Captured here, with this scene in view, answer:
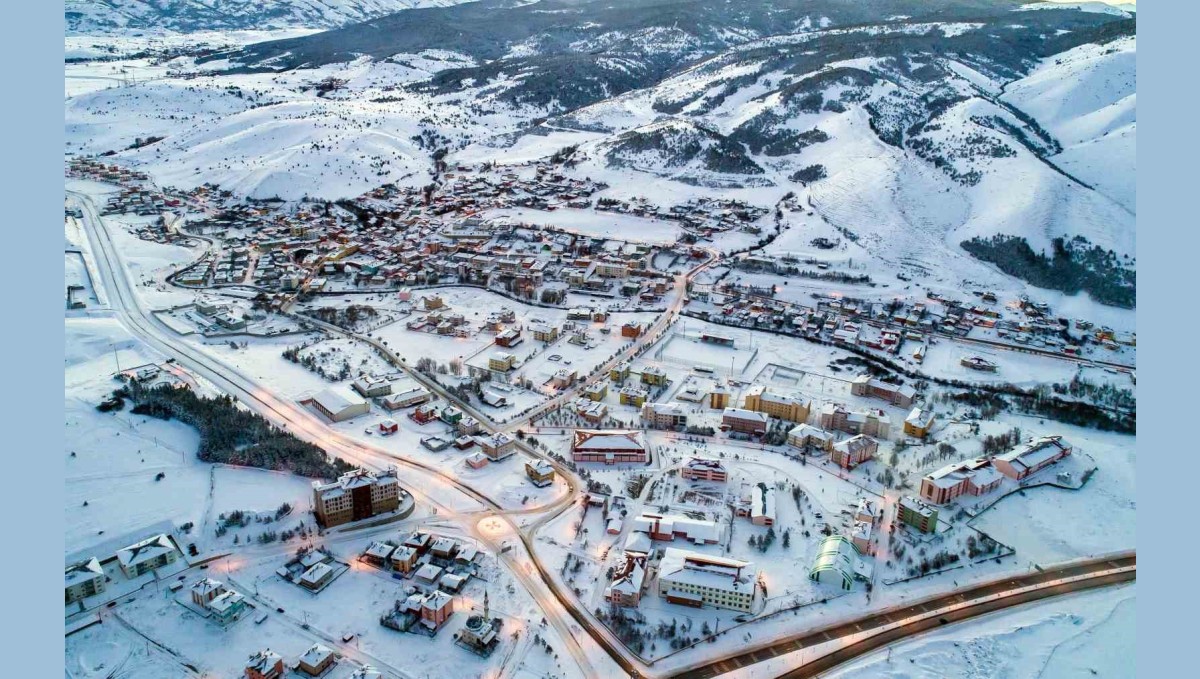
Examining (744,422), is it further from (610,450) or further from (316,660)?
(316,660)

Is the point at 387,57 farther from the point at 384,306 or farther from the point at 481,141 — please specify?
the point at 384,306

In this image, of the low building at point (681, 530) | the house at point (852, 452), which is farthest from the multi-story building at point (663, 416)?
the low building at point (681, 530)

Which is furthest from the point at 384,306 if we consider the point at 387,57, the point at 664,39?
the point at 664,39

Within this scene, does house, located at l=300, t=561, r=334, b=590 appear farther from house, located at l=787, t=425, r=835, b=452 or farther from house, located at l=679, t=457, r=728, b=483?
house, located at l=787, t=425, r=835, b=452

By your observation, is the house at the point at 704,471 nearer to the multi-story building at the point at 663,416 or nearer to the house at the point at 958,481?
the multi-story building at the point at 663,416

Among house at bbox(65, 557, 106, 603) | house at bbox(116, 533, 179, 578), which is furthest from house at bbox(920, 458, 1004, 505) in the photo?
house at bbox(65, 557, 106, 603)
